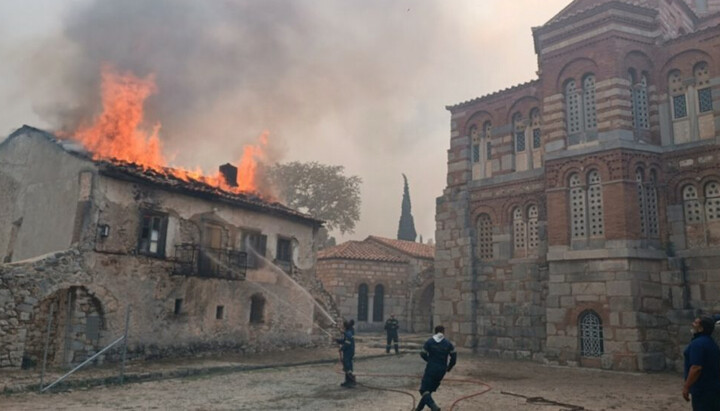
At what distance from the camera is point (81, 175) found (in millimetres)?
16000

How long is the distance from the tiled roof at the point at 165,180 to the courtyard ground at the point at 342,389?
573 cm

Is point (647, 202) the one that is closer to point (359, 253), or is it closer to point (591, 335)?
point (591, 335)

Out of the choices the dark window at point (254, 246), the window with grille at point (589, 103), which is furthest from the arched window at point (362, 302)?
the window with grille at point (589, 103)

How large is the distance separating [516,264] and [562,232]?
2.50m

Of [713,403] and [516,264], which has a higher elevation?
[516,264]

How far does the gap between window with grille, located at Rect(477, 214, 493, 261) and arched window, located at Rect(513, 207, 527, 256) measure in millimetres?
1078

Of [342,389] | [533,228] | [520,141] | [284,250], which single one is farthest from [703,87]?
[284,250]

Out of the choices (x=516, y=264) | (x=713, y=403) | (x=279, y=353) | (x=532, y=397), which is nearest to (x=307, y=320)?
(x=279, y=353)

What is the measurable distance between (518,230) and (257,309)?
10.7m

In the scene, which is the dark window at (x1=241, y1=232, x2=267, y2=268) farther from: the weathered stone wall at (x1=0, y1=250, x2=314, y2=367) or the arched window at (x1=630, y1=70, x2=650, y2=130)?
the arched window at (x1=630, y1=70, x2=650, y2=130)

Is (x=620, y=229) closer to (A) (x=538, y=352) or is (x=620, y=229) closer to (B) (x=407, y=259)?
(A) (x=538, y=352)

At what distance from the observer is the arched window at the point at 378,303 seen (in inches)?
1350

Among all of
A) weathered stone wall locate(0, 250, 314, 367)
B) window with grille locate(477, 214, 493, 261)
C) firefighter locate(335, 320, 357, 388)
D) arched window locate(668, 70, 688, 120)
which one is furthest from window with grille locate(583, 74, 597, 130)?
weathered stone wall locate(0, 250, 314, 367)

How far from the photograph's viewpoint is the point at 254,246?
67.5ft
